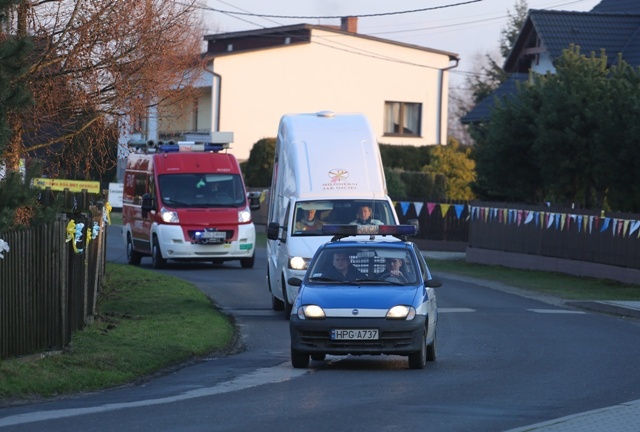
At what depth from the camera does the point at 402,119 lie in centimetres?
6638

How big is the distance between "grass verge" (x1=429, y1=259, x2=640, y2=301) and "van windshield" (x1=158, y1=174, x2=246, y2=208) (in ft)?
21.2

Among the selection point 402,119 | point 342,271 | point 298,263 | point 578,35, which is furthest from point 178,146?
point 402,119

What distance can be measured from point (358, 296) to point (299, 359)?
103cm

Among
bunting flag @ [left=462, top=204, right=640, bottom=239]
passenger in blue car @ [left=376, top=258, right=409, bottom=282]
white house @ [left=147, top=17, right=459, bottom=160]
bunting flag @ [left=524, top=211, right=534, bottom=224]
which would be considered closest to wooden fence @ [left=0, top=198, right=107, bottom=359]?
passenger in blue car @ [left=376, top=258, right=409, bottom=282]

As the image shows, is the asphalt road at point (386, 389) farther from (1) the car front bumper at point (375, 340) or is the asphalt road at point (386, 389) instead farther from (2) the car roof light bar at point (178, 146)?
(2) the car roof light bar at point (178, 146)

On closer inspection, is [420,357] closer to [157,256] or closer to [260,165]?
[157,256]

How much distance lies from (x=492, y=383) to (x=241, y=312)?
31.6 feet

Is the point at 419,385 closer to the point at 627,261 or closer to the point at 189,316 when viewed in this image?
the point at 189,316

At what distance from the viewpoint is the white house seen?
61125 millimetres

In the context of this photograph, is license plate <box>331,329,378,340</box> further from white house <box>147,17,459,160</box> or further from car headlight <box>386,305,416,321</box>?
white house <box>147,17,459,160</box>

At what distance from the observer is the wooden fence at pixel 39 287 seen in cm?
1321

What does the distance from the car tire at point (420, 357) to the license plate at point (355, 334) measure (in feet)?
1.72

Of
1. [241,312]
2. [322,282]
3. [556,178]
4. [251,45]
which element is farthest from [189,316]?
[251,45]

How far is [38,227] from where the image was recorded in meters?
14.1
